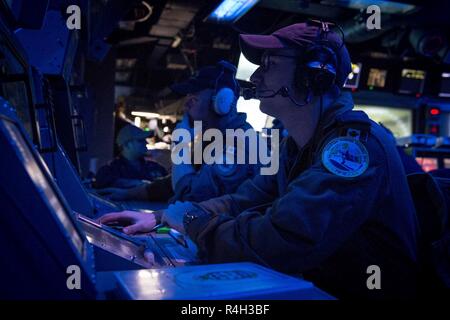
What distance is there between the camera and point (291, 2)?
17.0ft

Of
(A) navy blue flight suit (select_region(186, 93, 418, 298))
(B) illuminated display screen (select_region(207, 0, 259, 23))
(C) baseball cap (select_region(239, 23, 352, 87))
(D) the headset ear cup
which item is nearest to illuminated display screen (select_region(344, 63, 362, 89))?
(B) illuminated display screen (select_region(207, 0, 259, 23))

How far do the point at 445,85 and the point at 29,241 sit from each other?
27.3 ft

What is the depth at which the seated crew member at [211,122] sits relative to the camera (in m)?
2.56

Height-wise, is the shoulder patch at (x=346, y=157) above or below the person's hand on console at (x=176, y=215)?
above

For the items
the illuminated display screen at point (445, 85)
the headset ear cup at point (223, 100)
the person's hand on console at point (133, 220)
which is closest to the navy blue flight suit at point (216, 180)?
the headset ear cup at point (223, 100)

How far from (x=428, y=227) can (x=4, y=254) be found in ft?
3.64

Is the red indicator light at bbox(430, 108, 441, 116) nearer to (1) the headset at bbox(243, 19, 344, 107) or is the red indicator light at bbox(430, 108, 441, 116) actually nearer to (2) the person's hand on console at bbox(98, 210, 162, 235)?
(1) the headset at bbox(243, 19, 344, 107)

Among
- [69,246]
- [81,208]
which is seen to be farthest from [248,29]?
[69,246]

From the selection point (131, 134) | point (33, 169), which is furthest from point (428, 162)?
point (33, 169)

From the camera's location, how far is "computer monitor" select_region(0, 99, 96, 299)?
1.99 feet

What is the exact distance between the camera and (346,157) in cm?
107

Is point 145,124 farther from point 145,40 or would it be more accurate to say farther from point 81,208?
point 81,208

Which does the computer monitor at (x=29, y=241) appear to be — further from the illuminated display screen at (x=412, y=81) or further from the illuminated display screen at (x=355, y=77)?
the illuminated display screen at (x=412, y=81)

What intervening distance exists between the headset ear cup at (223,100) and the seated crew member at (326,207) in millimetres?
1337
